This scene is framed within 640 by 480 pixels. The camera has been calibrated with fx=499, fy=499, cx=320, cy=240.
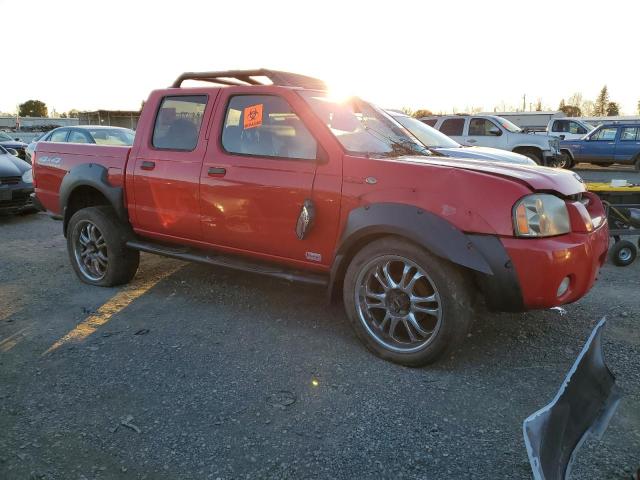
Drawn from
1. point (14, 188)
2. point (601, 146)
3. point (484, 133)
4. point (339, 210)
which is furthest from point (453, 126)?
point (339, 210)

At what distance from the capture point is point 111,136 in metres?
10.7

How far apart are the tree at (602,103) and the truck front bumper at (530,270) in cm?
9317

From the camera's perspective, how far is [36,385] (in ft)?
10.1

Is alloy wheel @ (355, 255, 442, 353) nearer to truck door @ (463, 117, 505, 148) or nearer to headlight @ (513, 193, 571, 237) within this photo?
headlight @ (513, 193, 571, 237)

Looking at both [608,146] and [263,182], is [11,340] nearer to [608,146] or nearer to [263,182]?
[263,182]

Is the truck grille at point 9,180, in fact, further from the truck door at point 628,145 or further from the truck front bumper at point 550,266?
the truck door at point 628,145

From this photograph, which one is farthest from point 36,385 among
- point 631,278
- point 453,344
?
point 631,278

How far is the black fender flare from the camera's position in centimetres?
461

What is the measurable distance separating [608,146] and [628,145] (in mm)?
612

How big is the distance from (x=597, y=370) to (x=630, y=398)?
2.93ft

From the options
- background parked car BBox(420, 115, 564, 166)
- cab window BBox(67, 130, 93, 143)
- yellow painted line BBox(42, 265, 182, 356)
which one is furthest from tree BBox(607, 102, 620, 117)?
yellow painted line BBox(42, 265, 182, 356)

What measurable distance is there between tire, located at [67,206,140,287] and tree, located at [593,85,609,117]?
93291 millimetres

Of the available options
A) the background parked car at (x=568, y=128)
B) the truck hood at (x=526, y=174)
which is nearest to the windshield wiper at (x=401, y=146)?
the truck hood at (x=526, y=174)

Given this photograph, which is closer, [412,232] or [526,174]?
[412,232]
